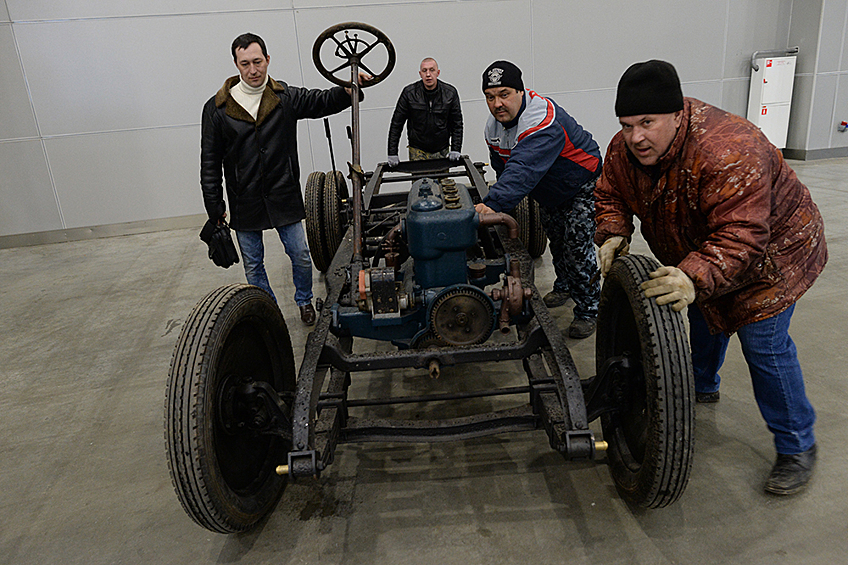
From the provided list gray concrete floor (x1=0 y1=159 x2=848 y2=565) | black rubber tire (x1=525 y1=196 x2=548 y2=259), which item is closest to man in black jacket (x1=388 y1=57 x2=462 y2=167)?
black rubber tire (x1=525 y1=196 x2=548 y2=259)

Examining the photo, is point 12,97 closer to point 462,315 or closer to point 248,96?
point 248,96

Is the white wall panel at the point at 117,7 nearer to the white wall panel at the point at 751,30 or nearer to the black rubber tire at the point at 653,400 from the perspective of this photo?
the white wall panel at the point at 751,30

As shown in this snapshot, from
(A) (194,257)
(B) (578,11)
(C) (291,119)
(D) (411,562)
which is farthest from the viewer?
(B) (578,11)

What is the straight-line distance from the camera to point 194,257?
572 centimetres

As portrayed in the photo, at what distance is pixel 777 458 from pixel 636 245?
3.34 m

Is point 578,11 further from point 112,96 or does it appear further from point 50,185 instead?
point 50,185

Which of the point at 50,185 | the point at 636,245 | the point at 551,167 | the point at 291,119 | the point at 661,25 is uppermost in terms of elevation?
the point at 661,25

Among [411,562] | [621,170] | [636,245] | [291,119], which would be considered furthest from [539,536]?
[636,245]

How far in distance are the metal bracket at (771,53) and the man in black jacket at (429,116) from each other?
4.99m

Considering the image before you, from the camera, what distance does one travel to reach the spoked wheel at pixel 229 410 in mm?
1696

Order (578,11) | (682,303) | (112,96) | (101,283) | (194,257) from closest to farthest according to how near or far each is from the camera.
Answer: (682,303)
(101,283)
(194,257)
(112,96)
(578,11)

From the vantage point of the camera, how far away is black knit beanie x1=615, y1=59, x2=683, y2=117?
65.0 inches

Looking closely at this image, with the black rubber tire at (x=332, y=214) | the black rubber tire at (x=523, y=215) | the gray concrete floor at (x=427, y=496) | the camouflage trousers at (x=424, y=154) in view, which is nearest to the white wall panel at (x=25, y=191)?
the gray concrete floor at (x=427, y=496)

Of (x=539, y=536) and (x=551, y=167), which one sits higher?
(x=551, y=167)
